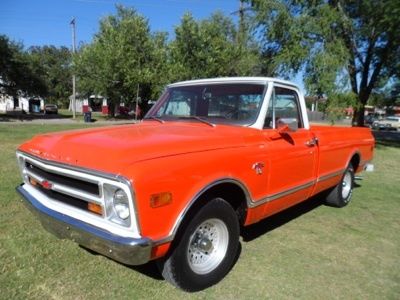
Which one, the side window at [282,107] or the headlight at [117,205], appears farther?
the side window at [282,107]

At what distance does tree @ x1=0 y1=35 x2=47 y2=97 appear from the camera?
129 ft

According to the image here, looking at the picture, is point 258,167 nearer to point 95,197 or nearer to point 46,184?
point 95,197

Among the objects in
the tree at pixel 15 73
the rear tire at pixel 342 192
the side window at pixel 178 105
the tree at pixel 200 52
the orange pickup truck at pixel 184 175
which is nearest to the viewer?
the orange pickup truck at pixel 184 175

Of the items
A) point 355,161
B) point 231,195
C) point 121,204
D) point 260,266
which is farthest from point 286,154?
point 355,161

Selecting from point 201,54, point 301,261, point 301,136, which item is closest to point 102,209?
point 301,261

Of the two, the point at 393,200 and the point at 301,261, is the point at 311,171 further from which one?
the point at 393,200

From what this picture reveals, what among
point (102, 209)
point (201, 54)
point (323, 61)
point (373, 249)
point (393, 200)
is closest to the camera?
point (102, 209)

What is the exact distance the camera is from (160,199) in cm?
298

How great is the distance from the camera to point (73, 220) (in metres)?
3.21

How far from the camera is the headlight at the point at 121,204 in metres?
2.90

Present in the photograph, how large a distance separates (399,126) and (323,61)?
112 ft

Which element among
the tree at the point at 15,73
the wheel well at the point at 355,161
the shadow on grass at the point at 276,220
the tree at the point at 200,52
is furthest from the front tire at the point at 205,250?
the tree at the point at 15,73

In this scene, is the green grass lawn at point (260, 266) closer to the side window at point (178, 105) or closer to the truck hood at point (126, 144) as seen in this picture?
the truck hood at point (126, 144)

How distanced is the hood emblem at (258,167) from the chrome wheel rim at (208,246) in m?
0.65
